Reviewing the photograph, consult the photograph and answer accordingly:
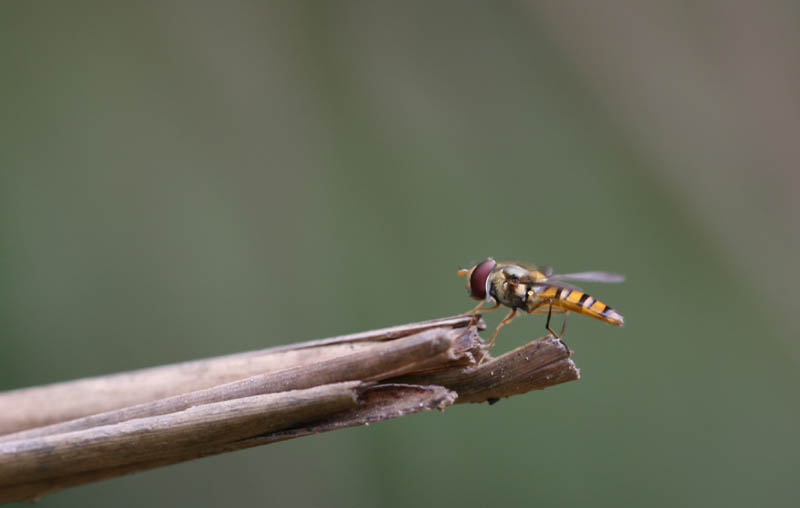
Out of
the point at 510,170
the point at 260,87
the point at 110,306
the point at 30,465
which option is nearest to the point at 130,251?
the point at 110,306

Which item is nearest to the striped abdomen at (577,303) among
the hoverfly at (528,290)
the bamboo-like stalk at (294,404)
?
the hoverfly at (528,290)

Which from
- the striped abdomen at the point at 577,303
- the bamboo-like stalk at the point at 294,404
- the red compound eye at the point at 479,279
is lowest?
the bamboo-like stalk at the point at 294,404

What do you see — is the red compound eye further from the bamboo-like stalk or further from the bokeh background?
the bokeh background

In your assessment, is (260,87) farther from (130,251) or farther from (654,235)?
(654,235)

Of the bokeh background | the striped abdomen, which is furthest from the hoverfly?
the bokeh background

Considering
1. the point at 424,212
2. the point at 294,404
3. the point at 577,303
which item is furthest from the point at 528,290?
the point at 424,212

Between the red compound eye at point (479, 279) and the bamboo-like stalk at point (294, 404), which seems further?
the red compound eye at point (479, 279)

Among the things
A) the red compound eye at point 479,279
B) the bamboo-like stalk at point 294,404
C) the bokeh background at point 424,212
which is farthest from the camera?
the bokeh background at point 424,212

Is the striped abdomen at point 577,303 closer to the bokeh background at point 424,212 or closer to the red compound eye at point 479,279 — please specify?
the red compound eye at point 479,279
